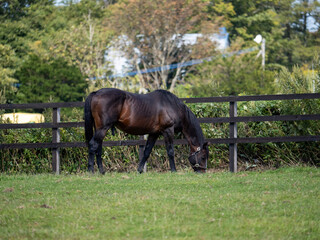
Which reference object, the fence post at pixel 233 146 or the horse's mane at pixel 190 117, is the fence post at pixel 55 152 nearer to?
the horse's mane at pixel 190 117

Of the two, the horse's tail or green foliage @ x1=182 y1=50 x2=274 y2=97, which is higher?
green foliage @ x1=182 y1=50 x2=274 y2=97

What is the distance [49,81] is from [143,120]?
25.3 meters

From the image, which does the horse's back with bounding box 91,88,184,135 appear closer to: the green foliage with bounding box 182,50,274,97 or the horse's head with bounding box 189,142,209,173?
the horse's head with bounding box 189,142,209,173

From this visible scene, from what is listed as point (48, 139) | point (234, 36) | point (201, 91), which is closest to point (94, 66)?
point (201, 91)

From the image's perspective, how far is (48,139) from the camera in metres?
12.1

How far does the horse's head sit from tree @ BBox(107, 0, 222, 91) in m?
28.9

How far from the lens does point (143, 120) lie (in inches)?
414

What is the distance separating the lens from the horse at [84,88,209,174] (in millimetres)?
10219

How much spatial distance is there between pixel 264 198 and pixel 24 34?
3837 centimetres

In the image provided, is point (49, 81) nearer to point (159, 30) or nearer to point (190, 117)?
point (159, 30)

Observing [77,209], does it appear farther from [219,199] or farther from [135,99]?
[135,99]

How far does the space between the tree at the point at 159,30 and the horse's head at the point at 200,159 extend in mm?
28947

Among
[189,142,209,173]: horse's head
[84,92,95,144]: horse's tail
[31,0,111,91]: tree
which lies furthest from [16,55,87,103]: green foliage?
[189,142,209,173]: horse's head

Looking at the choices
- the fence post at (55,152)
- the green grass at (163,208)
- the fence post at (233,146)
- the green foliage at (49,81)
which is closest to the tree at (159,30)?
the green foliage at (49,81)
